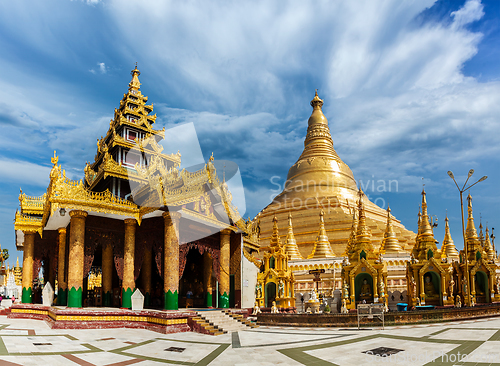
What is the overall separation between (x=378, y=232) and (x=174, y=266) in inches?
1183

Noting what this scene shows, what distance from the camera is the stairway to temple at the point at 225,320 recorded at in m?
18.6

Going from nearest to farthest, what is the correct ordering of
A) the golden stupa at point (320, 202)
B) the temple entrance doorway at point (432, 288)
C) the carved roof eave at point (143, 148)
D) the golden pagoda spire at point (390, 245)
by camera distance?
the carved roof eave at point (143, 148)
the temple entrance doorway at point (432, 288)
the golden pagoda spire at point (390, 245)
the golden stupa at point (320, 202)

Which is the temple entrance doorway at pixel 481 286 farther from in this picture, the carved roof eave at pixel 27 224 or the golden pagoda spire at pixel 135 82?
the carved roof eave at pixel 27 224

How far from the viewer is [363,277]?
28000 mm

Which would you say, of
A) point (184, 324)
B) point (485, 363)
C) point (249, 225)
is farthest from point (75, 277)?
point (485, 363)

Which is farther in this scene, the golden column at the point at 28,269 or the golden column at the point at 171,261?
the golden column at the point at 28,269

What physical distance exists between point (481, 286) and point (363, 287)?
394 inches

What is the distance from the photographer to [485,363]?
10016 millimetres

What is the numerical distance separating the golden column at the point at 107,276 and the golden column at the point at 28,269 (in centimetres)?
694

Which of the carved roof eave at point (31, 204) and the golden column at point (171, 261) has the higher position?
the carved roof eave at point (31, 204)

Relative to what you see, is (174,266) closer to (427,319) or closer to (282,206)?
(427,319)

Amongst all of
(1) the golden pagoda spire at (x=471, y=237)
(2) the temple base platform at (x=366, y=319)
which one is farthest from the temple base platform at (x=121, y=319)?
(1) the golden pagoda spire at (x=471, y=237)

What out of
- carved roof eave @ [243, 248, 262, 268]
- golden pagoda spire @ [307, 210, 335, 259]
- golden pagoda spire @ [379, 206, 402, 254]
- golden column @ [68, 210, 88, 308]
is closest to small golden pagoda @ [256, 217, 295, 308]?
carved roof eave @ [243, 248, 262, 268]

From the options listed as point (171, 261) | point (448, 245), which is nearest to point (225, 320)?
point (171, 261)
